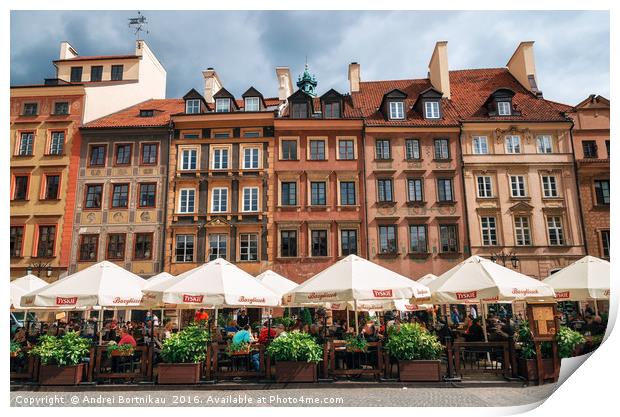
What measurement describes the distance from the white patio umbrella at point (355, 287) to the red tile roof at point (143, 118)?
16.1m

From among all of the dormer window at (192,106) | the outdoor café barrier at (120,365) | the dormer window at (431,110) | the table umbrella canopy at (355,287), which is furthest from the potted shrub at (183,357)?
the dormer window at (431,110)

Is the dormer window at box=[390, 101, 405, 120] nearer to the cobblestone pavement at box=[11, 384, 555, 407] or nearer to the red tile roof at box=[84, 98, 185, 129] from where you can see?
the red tile roof at box=[84, 98, 185, 129]

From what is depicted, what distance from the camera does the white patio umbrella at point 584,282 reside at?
11523mm

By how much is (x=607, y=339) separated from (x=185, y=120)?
19.1 metres

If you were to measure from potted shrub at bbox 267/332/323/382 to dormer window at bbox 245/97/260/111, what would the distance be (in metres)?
16.8

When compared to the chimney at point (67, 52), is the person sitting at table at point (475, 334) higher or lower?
lower

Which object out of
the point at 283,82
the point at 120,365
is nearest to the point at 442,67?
the point at 283,82

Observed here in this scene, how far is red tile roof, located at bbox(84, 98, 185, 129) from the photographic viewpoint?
76.1 feet

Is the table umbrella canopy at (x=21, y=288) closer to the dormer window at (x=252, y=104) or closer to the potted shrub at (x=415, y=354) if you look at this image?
the potted shrub at (x=415, y=354)

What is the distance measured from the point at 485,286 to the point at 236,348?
5116 millimetres
